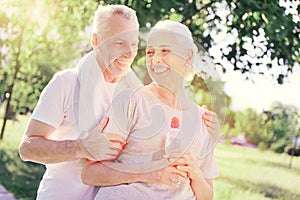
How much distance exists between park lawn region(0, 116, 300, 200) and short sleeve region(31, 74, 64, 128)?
157 inches

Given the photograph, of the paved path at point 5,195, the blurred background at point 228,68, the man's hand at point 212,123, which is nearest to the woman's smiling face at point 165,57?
the man's hand at point 212,123

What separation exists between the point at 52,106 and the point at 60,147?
4.8 inches

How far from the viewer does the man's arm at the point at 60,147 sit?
4.85ft

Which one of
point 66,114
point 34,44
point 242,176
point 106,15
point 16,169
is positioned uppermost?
point 106,15

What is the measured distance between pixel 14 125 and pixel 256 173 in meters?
3.40

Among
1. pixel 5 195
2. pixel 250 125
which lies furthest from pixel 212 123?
pixel 250 125

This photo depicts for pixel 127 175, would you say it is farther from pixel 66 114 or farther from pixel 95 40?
pixel 95 40

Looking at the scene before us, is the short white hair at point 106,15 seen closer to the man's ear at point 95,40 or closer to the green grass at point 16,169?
the man's ear at point 95,40

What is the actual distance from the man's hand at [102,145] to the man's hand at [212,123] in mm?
215

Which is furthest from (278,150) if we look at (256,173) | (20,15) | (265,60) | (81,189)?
(81,189)

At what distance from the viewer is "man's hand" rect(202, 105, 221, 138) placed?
5.08ft

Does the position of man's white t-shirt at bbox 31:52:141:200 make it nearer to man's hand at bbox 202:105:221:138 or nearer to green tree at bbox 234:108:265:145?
man's hand at bbox 202:105:221:138

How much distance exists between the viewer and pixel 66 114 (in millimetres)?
1689

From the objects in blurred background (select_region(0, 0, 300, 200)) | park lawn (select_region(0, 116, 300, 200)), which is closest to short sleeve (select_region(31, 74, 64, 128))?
blurred background (select_region(0, 0, 300, 200))
